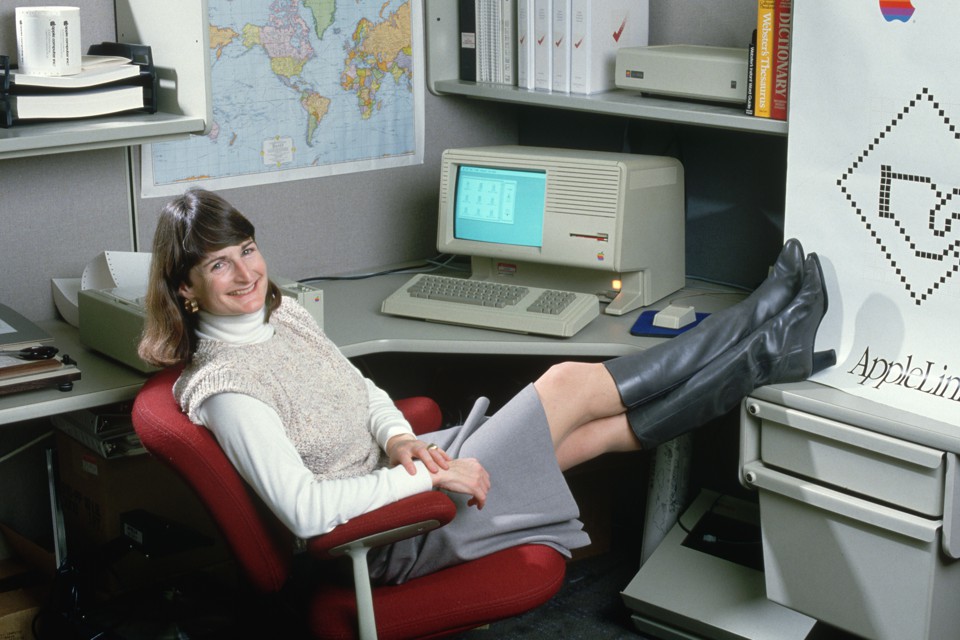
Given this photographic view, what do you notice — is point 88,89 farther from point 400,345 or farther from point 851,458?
point 851,458

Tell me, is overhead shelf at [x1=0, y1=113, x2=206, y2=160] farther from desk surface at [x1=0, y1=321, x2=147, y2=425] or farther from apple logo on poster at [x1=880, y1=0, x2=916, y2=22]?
apple logo on poster at [x1=880, y1=0, x2=916, y2=22]

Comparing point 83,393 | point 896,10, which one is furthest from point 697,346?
point 83,393

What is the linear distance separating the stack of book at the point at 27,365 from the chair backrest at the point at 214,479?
31 cm

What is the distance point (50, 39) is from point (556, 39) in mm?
1098

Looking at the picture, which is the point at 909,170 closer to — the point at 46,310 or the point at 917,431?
the point at 917,431

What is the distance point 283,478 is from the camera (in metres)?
1.67

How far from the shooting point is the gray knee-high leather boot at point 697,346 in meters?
2.17

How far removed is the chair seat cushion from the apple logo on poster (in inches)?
44.1

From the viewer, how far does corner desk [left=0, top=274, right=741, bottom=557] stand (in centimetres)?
195

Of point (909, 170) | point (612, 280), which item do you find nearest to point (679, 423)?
point (612, 280)

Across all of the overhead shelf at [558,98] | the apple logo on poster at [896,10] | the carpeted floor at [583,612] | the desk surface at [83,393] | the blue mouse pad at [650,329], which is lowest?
the carpeted floor at [583,612]

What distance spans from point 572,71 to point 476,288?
557 mm

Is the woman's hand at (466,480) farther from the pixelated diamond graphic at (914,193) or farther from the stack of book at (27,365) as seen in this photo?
the pixelated diamond graphic at (914,193)

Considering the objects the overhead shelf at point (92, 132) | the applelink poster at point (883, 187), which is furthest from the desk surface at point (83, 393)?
the applelink poster at point (883, 187)
